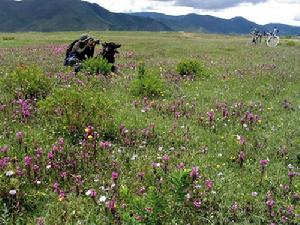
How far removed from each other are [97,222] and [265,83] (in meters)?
16.2

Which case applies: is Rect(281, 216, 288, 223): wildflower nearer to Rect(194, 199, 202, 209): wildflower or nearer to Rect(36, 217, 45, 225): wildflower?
Rect(194, 199, 202, 209): wildflower

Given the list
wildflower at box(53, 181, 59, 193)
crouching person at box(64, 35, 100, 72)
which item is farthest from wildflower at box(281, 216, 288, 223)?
crouching person at box(64, 35, 100, 72)

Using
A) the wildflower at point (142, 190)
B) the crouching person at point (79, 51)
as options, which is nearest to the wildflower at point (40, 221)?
the wildflower at point (142, 190)

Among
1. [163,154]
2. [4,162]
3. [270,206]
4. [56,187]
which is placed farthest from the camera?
[163,154]

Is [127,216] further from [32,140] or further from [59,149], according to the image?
[32,140]

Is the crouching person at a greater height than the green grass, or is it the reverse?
the crouching person

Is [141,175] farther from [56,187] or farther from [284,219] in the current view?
[284,219]

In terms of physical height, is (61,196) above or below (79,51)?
below

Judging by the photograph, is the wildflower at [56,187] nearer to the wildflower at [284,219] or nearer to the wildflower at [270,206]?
the wildflower at [270,206]

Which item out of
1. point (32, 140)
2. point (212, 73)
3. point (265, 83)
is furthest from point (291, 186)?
point (212, 73)

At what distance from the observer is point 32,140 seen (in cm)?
923

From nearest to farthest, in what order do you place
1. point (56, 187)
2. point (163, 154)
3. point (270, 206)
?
1. point (270, 206)
2. point (56, 187)
3. point (163, 154)

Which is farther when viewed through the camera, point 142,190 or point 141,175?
point 141,175

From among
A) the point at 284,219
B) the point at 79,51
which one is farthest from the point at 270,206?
the point at 79,51
